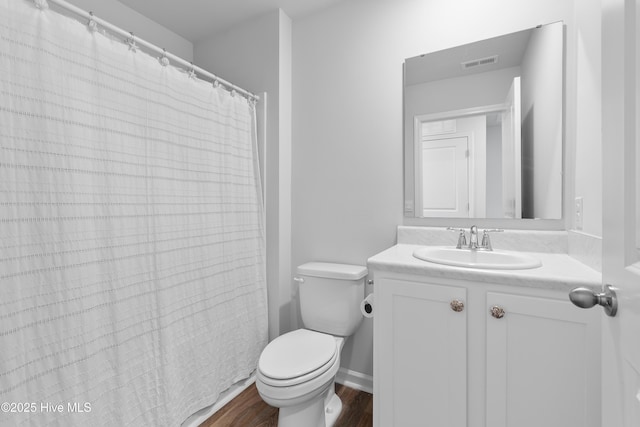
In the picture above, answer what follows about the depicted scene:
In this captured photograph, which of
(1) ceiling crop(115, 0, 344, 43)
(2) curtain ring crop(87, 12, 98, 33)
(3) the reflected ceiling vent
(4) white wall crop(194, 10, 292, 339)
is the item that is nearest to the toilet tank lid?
(4) white wall crop(194, 10, 292, 339)

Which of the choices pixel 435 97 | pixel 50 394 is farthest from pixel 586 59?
pixel 50 394

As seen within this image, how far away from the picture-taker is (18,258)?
3.15ft

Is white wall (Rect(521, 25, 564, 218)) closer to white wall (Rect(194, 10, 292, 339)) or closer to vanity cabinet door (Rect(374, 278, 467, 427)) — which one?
vanity cabinet door (Rect(374, 278, 467, 427))

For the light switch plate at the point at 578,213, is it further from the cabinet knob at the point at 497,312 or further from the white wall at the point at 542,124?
the cabinet knob at the point at 497,312

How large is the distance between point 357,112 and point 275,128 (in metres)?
0.55

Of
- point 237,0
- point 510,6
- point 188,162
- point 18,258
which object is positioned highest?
point 237,0

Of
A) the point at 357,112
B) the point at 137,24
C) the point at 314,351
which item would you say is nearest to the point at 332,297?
the point at 314,351

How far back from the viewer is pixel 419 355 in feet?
3.83

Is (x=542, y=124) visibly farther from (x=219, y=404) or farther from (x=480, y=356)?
(x=219, y=404)

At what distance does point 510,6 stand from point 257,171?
63.6 inches

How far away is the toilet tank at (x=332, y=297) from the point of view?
5.56 feet

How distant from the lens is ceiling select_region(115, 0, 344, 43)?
1880 millimetres

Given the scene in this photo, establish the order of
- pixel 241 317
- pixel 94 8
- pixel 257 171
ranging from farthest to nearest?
pixel 257 171
pixel 241 317
pixel 94 8

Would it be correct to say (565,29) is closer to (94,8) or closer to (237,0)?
(237,0)
